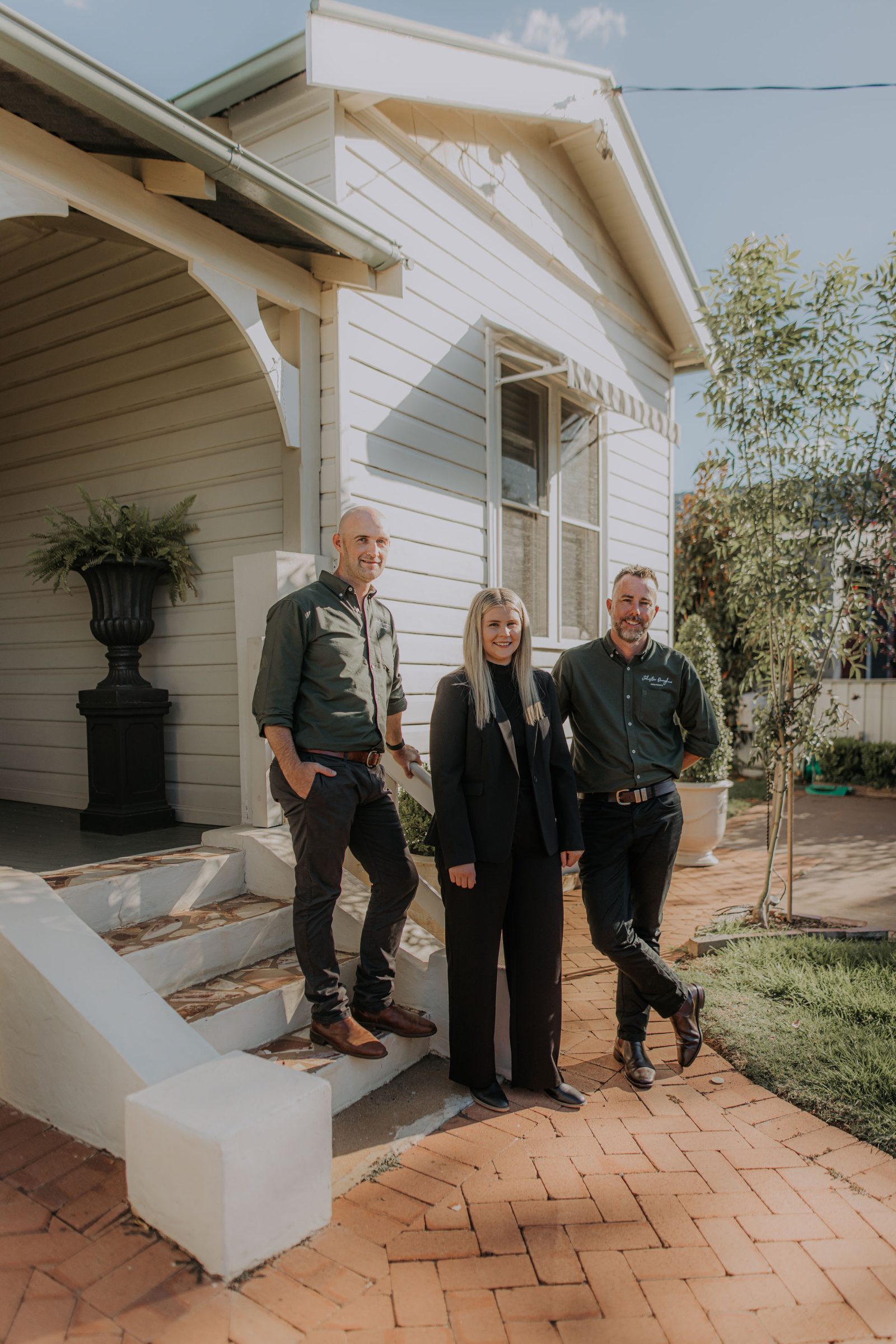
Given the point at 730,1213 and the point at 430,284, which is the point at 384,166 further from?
the point at 730,1213

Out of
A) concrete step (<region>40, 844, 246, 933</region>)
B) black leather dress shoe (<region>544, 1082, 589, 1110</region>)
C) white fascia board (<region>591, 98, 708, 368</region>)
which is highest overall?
white fascia board (<region>591, 98, 708, 368</region>)

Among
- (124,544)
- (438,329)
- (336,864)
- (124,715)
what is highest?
(438,329)

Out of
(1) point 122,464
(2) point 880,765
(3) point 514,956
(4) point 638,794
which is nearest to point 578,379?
(1) point 122,464

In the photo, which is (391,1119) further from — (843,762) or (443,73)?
(843,762)

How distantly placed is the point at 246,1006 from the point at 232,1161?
991 mm

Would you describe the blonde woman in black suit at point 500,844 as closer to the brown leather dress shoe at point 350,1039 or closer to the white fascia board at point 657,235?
the brown leather dress shoe at point 350,1039

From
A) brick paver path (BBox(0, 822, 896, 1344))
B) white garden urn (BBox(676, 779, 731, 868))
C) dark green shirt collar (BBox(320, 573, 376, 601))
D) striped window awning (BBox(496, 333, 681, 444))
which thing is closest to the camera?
brick paver path (BBox(0, 822, 896, 1344))

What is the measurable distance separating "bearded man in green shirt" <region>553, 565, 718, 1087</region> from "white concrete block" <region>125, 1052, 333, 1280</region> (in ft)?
4.50

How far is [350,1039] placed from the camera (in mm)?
2973

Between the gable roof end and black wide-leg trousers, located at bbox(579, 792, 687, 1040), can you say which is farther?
the gable roof end

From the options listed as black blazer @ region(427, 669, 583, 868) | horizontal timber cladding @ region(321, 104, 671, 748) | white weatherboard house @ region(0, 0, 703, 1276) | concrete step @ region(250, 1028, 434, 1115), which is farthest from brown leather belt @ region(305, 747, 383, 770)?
horizontal timber cladding @ region(321, 104, 671, 748)

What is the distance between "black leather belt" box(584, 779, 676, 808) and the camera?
334cm

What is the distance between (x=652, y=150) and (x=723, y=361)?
2.96 m

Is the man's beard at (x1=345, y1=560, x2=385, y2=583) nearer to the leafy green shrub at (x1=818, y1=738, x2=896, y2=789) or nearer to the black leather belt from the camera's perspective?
the black leather belt
